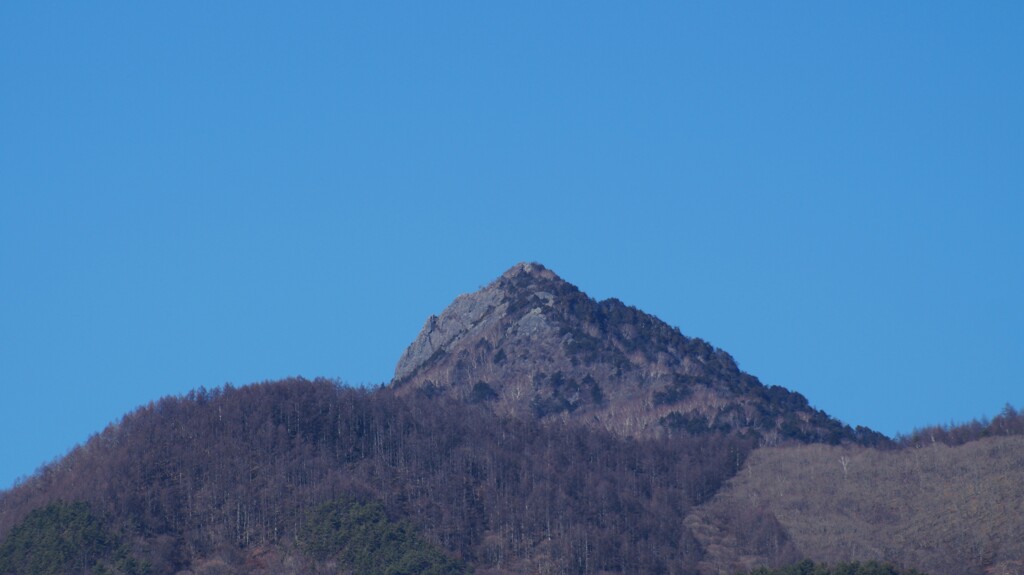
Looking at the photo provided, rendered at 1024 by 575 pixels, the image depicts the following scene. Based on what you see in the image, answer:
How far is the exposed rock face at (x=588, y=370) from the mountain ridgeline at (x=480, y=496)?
3.45 m

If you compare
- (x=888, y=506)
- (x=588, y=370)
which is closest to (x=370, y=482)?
(x=888, y=506)

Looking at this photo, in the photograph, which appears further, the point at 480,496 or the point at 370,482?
the point at 480,496

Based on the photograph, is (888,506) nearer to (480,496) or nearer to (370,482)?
(480,496)

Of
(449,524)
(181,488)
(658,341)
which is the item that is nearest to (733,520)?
(449,524)

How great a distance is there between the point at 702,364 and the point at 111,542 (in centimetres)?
6691

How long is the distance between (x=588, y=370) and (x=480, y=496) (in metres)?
40.9

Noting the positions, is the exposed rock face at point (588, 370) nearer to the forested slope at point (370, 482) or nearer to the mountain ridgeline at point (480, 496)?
the mountain ridgeline at point (480, 496)

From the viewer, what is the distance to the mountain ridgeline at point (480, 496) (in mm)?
90625

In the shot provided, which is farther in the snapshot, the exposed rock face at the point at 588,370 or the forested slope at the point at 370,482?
the exposed rock face at the point at 588,370

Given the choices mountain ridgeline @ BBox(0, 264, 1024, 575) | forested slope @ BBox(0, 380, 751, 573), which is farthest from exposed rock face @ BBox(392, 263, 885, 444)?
forested slope @ BBox(0, 380, 751, 573)

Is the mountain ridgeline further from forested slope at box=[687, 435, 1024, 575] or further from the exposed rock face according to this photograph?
the exposed rock face

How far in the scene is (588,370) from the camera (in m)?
140

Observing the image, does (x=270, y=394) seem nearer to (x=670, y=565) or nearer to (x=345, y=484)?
(x=345, y=484)

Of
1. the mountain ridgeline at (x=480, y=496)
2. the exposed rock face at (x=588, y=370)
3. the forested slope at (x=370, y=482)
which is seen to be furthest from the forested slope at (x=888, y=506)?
the exposed rock face at (x=588, y=370)
